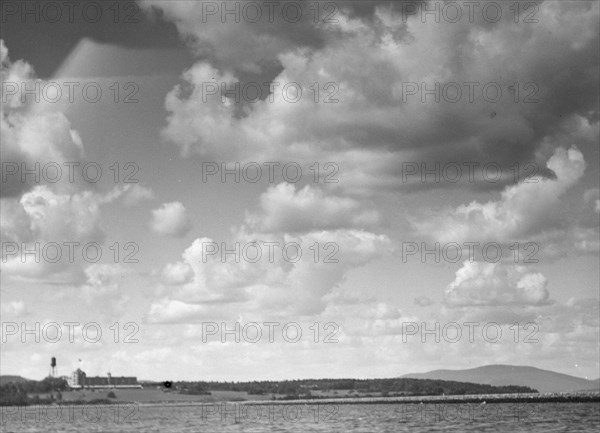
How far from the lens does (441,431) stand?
81.7 metres

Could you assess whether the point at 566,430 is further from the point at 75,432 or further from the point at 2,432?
the point at 2,432

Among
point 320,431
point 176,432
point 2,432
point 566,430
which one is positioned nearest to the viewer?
point 566,430

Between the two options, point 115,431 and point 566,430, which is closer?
point 566,430

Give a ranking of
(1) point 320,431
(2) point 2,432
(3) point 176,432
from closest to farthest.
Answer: (1) point 320,431 < (3) point 176,432 < (2) point 2,432

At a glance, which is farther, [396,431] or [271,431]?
[271,431]

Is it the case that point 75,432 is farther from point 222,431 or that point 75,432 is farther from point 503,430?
point 503,430

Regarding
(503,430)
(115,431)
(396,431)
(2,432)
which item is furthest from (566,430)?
(2,432)

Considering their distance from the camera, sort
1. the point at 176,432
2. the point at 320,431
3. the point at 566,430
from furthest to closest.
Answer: the point at 176,432
the point at 320,431
the point at 566,430

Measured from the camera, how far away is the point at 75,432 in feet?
317

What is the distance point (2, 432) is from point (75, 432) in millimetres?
8767

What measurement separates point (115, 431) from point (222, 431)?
14126mm

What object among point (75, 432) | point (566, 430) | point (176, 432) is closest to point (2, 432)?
point (75, 432)

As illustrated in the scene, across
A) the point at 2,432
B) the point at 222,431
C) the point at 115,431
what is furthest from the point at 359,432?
the point at 2,432

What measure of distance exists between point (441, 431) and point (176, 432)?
2835cm
